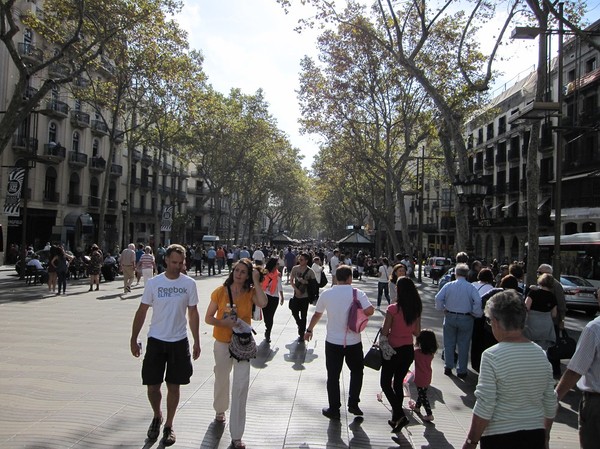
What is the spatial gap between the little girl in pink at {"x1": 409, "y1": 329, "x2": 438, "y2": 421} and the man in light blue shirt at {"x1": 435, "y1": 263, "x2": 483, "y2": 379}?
151 cm

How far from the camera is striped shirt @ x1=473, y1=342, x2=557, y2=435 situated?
2.79 metres

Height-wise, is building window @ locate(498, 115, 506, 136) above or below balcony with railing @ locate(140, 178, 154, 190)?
above

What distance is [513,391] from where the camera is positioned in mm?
2791

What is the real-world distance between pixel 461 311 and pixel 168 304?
14.3 feet

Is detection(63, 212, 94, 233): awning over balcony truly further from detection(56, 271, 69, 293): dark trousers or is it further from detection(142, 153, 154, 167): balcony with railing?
detection(56, 271, 69, 293): dark trousers

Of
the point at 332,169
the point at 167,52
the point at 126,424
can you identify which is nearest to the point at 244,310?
the point at 126,424

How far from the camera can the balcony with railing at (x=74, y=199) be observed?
3681 centimetres

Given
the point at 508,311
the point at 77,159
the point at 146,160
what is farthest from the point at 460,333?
the point at 146,160

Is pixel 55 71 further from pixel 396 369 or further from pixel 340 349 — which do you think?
pixel 396 369

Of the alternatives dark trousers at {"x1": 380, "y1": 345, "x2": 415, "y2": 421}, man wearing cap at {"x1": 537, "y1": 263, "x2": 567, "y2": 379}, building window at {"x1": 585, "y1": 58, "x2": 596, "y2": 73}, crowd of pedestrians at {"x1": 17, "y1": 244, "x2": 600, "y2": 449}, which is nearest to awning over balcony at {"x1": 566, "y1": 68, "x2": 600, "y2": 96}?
building window at {"x1": 585, "y1": 58, "x2": 596, "y2": 73}

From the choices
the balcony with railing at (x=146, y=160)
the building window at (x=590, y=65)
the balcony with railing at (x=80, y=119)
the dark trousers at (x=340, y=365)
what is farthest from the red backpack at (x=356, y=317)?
the balcony with railing at (x=146, y=160)

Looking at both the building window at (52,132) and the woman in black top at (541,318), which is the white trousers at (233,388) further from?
the building window at (52,132)

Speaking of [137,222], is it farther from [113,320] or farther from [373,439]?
[373,439]

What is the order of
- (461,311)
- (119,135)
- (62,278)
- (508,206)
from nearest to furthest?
1. (461,311)
2. (62,278)
3. (119,135)
4. (508,206)
